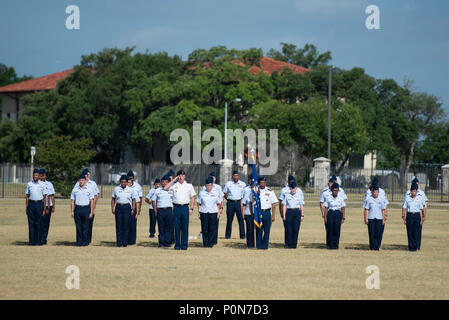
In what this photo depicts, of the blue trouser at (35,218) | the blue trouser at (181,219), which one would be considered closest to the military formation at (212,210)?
the blue trouser at (35,218)

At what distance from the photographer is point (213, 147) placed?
5612cm

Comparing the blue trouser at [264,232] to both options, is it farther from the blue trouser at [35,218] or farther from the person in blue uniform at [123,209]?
the blue trouser at [35,218]

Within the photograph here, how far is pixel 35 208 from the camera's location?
56.1 feet

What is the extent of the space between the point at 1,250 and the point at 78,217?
1940 millimetres

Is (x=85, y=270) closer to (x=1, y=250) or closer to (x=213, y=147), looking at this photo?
(x=1, y=250)

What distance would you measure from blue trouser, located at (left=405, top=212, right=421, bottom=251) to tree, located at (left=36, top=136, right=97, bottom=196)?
1030 inches

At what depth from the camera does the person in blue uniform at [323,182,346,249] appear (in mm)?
17141

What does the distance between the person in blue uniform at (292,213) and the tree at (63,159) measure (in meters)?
24.6

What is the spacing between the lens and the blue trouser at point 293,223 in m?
17.2

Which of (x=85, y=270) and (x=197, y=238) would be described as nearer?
(x=85, y=270)

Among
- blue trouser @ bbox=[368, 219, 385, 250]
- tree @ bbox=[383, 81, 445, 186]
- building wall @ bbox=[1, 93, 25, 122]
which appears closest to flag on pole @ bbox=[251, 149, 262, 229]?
blue trouser @ bbox=[368, 219, 385, 250]

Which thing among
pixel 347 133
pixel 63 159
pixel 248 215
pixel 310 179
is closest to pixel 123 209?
pixel 248 215

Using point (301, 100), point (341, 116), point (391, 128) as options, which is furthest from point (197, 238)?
point (391, 128)

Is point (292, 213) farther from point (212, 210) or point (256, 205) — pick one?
point (212, 210)
